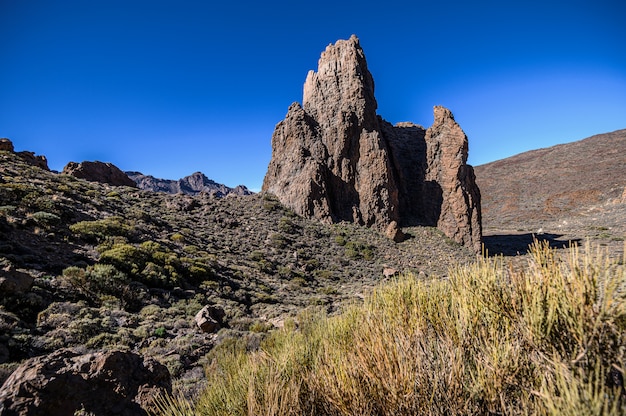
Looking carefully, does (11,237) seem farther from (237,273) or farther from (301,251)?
(301,251)

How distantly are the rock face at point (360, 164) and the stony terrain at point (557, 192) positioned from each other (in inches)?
322

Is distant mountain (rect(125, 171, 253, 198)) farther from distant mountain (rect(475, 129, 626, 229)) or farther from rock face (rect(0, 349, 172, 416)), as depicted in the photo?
rock face (rect(0, 349, 172, 416))

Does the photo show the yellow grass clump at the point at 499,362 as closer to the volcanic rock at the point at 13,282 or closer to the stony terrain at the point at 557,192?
the volcanic rock at the point at 13,282

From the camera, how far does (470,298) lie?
3.26 m

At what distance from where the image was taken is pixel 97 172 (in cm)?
3400

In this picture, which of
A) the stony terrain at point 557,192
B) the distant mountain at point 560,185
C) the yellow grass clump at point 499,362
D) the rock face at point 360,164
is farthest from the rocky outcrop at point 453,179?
the yellow grass clump at point 499,362

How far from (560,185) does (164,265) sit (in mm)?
77594

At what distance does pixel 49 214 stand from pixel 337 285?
16408 millimetres

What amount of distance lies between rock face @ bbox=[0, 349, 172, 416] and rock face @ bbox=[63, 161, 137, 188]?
35.5 metres

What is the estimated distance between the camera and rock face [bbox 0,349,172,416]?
3098 mm

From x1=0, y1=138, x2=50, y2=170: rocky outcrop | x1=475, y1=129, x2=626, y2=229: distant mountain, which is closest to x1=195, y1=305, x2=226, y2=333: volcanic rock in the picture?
x1=0, y1=138, x2=50, y2=170: rocky outcrop

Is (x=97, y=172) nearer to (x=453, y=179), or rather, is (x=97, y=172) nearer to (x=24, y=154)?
(x=24, y=154)

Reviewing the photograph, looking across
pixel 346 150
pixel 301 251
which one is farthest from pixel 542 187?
pixel 301 251

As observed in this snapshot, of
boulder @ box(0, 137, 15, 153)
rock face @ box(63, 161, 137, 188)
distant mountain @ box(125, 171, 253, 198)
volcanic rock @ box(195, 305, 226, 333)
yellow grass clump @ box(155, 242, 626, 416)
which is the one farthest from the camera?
distant mountain @ box(125, 171, 253, 198)
